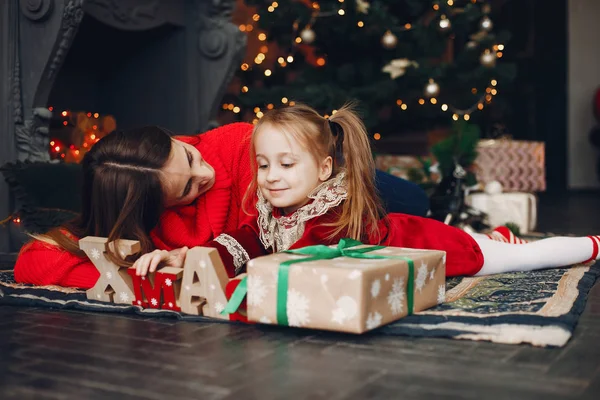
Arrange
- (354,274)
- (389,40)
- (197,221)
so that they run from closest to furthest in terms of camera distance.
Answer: (354,274)
(197,221)
(389,40)

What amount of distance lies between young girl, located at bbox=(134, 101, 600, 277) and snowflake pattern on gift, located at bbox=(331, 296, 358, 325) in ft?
1.45

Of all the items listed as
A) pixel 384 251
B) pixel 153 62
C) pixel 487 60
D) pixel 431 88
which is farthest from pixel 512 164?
pixel 384 251

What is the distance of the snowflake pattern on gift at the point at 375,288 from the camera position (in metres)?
1.76

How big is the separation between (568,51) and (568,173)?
146 centimetres

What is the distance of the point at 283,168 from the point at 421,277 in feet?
1.81

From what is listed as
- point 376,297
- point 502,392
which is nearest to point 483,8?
point 376,297

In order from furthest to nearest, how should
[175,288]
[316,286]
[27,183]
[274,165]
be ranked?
[27,183]
[274,165]
[175,288]
[316,286]

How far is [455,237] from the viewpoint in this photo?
97.8 inches

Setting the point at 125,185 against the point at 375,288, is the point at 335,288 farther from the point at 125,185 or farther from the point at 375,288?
the point at 125,185

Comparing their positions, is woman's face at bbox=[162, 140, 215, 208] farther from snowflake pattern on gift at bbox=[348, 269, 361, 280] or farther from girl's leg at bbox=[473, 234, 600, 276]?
girl's leg at bbox=[473, 234, 600, 276]

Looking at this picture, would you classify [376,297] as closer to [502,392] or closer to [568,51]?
[502,392]

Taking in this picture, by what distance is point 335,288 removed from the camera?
69.1 inches

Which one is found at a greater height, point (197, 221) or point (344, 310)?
point (197, 221)

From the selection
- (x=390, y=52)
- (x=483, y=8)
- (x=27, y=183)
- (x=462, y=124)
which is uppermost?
(x=483, y=8)
